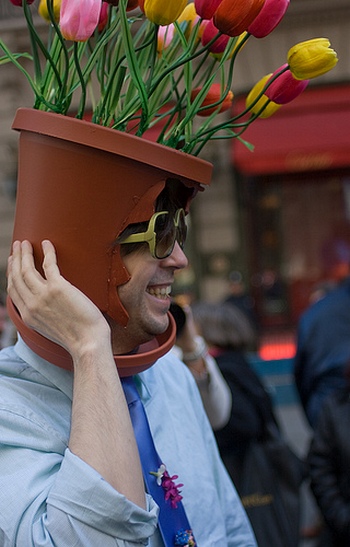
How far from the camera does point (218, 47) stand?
1604mm

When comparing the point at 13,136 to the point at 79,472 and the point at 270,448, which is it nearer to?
the point at 270,448

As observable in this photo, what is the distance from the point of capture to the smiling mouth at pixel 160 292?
1564 mm

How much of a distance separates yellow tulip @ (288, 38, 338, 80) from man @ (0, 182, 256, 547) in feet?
1.27

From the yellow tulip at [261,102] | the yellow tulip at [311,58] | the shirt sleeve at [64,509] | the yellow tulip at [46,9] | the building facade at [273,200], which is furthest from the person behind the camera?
the building facade at [273,200]

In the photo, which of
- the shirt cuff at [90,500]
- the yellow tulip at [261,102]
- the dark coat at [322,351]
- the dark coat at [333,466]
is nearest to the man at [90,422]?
the shirt cuff at [90,500]

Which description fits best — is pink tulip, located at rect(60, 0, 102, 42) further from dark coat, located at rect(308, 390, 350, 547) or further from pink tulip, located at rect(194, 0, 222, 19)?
dark coat, located at rect(308, 390, 350, 547)

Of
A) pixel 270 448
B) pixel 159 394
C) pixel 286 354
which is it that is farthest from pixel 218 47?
pixel 286 354

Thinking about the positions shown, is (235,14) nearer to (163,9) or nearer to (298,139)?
(163,9)

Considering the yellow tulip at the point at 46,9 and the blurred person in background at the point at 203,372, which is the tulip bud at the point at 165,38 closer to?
the yellow tulip at the point at 46,9

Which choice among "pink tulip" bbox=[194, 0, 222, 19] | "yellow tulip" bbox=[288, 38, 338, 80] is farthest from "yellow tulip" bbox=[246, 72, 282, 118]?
"pink tulip" bbox=[194, 0, 222, 19]

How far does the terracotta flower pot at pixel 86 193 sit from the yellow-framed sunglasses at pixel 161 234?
1.1 inches

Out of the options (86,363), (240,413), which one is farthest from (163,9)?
(240,413)

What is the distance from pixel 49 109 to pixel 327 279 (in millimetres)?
9265

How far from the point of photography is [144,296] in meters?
1.53
